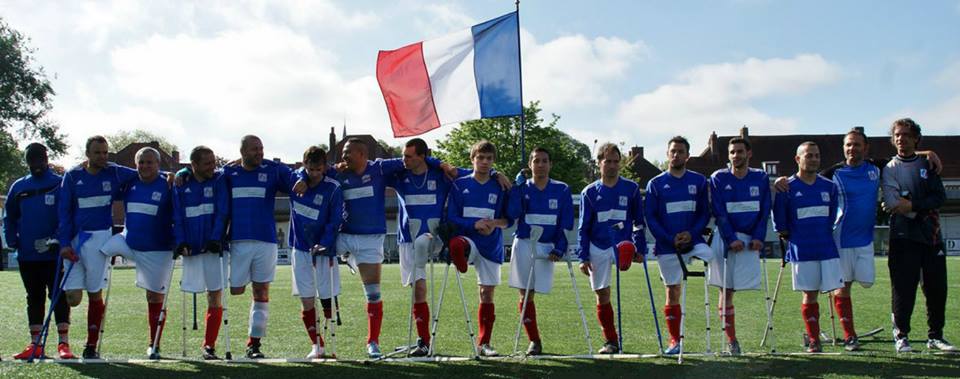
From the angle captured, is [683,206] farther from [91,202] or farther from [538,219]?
[91,202]

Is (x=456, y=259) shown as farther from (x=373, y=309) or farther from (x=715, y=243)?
(x=715, y=243)

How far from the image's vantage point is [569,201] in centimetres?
817

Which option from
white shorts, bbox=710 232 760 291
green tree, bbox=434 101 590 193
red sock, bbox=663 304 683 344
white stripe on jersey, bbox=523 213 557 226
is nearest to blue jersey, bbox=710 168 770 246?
white shorts, bbox=710 232 760 291

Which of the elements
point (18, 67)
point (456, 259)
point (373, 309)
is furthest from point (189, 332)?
point (18, 67)

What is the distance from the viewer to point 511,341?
9.43 metres

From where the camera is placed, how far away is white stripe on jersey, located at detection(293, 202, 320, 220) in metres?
7.93

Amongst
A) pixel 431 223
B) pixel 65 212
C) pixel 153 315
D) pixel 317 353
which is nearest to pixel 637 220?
pixel 431 223

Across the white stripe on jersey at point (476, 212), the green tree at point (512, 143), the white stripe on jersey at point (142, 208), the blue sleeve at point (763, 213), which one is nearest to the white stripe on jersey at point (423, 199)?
the white stripe on jersey at point (476, 212)

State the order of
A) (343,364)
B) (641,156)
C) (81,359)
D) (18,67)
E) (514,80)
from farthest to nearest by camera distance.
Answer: (641,156)
(18,67)
(514,80)
(81,359)
(343,364)

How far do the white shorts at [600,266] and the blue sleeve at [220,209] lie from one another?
3666 mm

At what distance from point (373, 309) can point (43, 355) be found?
3.36 m

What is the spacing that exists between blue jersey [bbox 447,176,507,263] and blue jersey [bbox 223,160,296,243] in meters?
1.67

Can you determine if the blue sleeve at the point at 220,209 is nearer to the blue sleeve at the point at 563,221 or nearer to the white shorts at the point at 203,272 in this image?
the white shorts at the point at 203,272

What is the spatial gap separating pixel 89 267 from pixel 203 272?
1225mm
